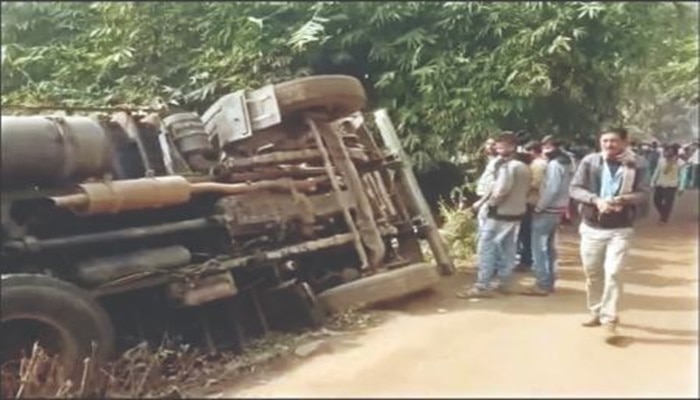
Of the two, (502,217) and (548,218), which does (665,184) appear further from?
(502,217)

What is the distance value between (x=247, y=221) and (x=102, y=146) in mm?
1216

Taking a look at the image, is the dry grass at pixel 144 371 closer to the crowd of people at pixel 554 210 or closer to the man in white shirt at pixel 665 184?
the crowd of people at pixel 554 210

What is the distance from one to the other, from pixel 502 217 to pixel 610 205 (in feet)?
5.54

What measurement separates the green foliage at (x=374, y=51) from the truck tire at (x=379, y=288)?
377 centimetres

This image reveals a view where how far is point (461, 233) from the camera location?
30.2 feet

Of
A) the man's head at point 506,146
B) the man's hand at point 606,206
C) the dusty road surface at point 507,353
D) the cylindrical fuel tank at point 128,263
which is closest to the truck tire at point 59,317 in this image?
the cylindrical fuel tank at point 128,263

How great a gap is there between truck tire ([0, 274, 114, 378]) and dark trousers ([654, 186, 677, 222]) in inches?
381

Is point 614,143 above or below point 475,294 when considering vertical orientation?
above

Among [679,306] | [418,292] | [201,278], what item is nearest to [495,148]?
[418,292]

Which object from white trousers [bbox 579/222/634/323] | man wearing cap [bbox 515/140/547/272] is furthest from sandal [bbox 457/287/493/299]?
white trousers [bbox 579/222/634/323]

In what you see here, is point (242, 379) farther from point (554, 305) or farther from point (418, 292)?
point (554, 305)

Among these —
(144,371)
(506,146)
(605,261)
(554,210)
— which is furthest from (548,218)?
(144,371)

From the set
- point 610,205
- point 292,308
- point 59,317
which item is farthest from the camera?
point 292,308

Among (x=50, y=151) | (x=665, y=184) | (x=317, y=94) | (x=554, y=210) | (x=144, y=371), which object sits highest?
(x=317, y=94)
